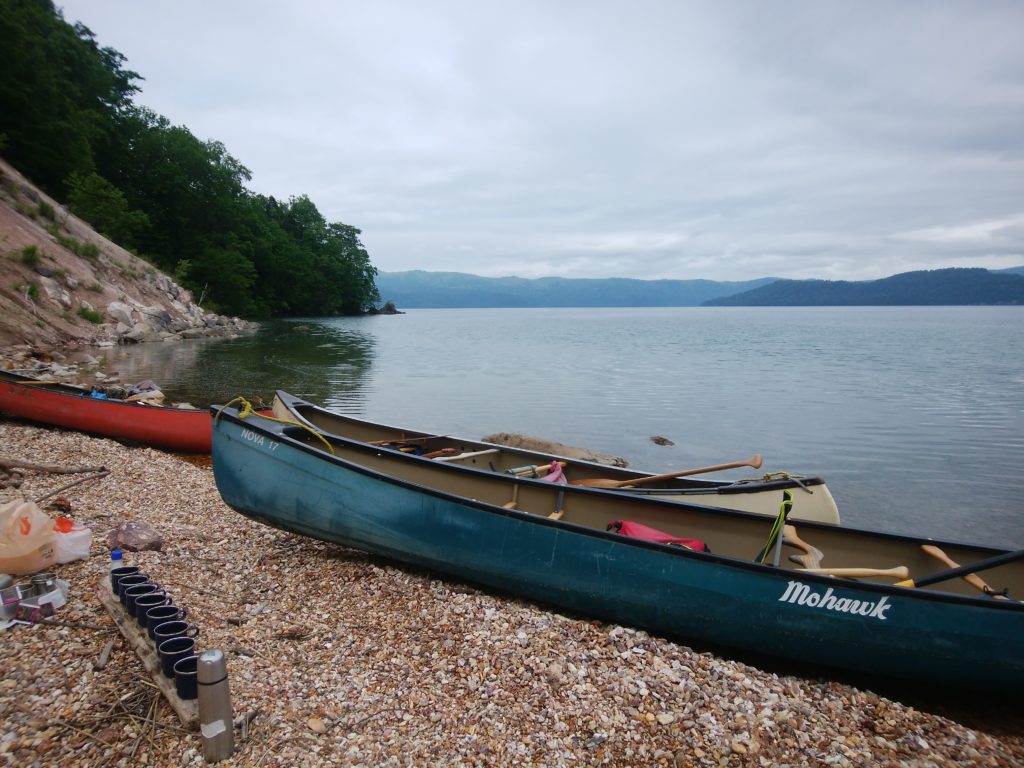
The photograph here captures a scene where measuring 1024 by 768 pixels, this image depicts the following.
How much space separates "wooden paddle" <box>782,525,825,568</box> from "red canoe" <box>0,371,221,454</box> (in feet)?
40.3

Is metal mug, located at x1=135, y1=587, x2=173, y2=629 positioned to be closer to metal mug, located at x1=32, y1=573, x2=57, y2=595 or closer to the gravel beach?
the gravel beach

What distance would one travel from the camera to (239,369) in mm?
30688

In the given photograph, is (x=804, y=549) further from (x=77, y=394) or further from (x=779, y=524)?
(x=77, y=394)

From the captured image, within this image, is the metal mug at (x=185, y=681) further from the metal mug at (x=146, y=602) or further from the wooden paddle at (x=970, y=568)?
the wooden paddle at (x=970, y=568)

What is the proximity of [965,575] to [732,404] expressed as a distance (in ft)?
68.9

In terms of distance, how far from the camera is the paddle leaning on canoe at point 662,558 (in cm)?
537

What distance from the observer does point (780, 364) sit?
4225 cm

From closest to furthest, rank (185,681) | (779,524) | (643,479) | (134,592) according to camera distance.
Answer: (185,681)
(134,592)
(779,524)
(643,479)

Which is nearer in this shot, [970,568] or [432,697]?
[432,697]

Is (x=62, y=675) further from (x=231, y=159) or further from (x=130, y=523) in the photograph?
(x=231, y=159)

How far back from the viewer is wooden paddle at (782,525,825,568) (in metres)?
6.51

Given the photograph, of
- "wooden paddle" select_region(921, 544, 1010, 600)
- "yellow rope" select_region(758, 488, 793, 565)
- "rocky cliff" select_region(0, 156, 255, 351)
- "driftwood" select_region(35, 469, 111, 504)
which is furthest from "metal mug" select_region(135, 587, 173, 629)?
"rocky cliff" select_region(0, 156, 255, 351)

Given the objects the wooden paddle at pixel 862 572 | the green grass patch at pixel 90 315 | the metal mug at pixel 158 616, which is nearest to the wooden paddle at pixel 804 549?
the wooden paddle at pixel 862 572

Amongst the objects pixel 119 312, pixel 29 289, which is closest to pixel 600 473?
pixel 29 289
